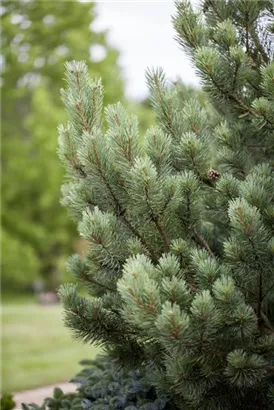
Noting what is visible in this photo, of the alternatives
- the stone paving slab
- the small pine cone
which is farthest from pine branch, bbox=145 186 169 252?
the stone paving slab

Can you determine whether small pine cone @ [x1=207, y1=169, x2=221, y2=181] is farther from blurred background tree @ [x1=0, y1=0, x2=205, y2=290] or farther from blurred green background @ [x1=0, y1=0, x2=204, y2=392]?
blurred background tree @ [x1=0, y1=0, x2=205, y2=290]

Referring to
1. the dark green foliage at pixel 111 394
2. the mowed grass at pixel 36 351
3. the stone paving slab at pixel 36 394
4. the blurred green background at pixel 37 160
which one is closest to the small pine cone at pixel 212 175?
the dark green foliage at pixel 111 394

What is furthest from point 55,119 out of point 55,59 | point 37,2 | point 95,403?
point 95,403

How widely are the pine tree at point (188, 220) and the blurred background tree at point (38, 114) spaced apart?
18.7 feet

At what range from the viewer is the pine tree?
10.7ft

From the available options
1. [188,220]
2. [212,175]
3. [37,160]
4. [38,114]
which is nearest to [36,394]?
[188,220]

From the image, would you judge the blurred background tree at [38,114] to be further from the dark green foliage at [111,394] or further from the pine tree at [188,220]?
the pine tree at [188,220]

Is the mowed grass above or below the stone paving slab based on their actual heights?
above

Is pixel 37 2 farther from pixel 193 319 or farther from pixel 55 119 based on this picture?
pixel 193 319

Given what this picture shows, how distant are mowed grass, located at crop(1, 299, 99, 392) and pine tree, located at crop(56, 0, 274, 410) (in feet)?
17.2

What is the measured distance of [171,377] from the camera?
347 centimetres

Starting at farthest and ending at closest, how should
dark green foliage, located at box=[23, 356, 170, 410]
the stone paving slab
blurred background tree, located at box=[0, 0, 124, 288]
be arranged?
blurred background tree, located at box=[0, 0, 124, 288], the stone paving slab, dark green foliage, located at box=[23, 356, 170, 410]

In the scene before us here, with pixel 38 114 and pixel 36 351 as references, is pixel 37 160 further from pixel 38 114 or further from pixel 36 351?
pixel 36 351

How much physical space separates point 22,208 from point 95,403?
45.4ft
